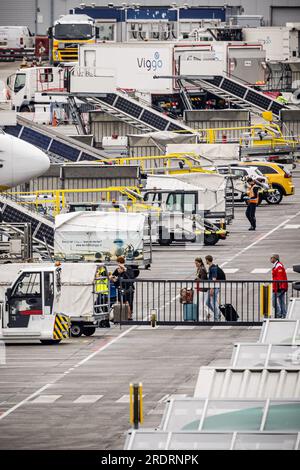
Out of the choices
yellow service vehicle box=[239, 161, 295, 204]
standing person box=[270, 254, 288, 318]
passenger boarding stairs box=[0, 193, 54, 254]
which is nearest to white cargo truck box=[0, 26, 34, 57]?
yellow service vehicle box=[239, 161, 295, 204]

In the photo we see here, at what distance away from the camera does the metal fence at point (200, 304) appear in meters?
42.0

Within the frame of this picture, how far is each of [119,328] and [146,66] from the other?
57.8 meters

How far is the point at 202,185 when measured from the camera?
2441 inches

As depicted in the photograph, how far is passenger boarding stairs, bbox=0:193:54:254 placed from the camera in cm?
5409

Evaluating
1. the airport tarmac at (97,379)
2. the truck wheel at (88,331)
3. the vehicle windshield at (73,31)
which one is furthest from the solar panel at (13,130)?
the vehicle windshield at (73,31)

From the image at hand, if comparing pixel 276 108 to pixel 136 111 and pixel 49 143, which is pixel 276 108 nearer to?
pixel 136 111

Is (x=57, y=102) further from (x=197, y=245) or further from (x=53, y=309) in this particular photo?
(x=53, y=309)

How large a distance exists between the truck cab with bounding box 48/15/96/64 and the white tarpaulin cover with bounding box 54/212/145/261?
2555 inches

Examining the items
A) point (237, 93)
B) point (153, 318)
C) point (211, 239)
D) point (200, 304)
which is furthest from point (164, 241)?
point (237, 93)

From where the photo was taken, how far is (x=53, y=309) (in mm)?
39156

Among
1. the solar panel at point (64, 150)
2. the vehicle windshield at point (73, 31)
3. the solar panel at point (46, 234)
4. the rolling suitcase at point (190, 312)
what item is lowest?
the rolling suitcase at point (190, 312)

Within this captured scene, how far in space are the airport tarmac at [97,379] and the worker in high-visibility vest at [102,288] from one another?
635mm

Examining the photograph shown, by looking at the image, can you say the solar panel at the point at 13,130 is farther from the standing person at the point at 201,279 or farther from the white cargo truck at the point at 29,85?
the white cargo truck at the point at 29,85
